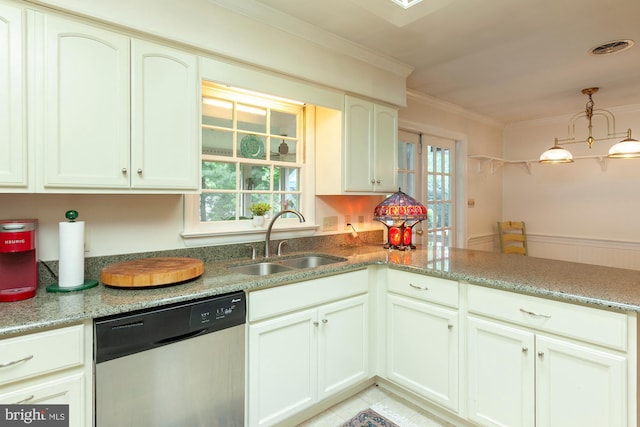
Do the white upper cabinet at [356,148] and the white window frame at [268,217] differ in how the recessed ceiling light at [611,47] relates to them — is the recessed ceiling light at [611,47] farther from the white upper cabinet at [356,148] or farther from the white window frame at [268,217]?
the white window frame at [268,217]

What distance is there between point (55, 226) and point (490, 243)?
4747 millimetres

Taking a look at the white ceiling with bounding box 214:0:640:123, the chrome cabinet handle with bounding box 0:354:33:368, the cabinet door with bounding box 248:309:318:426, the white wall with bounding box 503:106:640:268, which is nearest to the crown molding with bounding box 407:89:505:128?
the white ceiling with bounding box 214:0:640:123

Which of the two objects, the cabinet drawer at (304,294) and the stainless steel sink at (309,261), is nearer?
the cabinet drawer at (304,294)

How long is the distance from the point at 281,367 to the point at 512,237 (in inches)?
157

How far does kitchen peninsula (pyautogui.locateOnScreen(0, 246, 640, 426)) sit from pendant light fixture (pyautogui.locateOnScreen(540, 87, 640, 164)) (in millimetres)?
1362

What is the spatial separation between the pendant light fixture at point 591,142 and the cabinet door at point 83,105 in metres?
3.41

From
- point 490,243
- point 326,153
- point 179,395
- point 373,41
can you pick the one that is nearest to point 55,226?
point 179,395

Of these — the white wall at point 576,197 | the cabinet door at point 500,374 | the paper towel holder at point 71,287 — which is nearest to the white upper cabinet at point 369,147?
the cabinet door at point 500,374

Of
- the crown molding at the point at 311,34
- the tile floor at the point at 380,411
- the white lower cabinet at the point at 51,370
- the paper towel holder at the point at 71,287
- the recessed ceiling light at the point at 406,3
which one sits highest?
the recessed ceiling light at the point at 406,3

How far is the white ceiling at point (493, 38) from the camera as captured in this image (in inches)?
78.8

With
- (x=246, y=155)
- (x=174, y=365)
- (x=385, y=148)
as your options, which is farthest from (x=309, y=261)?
(x=174, y=365)

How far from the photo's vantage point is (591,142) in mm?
3463

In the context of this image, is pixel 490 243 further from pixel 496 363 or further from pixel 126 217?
pixel 126 217

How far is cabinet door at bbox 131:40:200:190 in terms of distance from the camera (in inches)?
64.8
